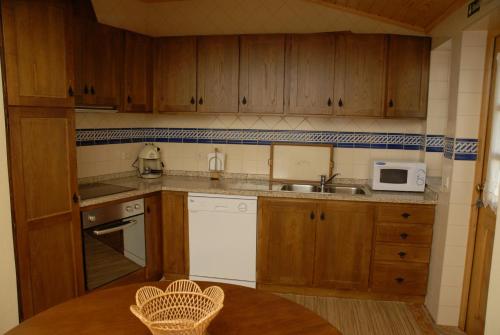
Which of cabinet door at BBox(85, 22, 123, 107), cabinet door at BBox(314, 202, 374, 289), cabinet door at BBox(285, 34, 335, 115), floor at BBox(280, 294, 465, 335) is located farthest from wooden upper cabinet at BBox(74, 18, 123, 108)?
floor at BBox(280, 294, 465, 335)

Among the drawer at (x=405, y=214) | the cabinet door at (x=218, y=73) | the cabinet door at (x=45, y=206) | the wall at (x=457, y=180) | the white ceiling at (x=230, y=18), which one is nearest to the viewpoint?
the cabinet door at (x=45, y=206)

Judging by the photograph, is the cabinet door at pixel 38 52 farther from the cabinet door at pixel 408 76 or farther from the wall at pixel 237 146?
the cabinet door at pixel 408 76

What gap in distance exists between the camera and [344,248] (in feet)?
10.9

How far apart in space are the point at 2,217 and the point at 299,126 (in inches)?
101

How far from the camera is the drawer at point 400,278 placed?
3.24 metres

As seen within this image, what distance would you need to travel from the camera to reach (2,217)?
228 cm

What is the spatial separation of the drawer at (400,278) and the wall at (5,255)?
2617 millimetres

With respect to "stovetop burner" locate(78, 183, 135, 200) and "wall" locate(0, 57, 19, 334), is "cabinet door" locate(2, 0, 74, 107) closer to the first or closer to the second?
"wall" locate(0, 57, 19, 334)

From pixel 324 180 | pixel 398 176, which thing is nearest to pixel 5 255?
pixel 324 180

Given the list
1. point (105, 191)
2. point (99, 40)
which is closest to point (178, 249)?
point (105, 191)

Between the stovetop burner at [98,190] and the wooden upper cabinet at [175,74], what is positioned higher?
the wooden upper cabinet at [175,74]

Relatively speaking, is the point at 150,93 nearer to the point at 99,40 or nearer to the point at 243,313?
the point at 99,40

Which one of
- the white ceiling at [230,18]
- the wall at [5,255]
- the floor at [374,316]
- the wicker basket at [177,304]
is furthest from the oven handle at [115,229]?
the white ceiling at [230,18]

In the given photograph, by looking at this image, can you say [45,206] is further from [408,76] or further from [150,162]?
[408,76]
